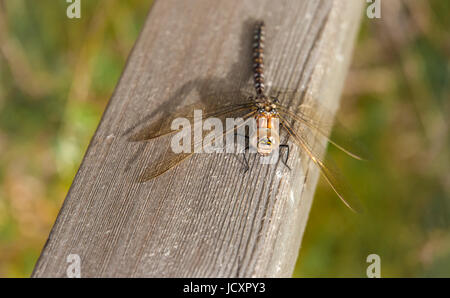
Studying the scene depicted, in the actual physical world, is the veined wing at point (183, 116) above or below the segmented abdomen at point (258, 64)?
below

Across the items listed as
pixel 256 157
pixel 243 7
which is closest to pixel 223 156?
pixel 256 157

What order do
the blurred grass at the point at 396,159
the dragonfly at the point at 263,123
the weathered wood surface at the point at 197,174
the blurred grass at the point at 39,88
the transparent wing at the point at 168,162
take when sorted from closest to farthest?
the weathered wood surface at the point at 197,174, the transparent wing at the point at 168,162, the dragonfly at the point at 263,123, the blurred grass at the point at 396,159, the blurred grass at the point at 39,88

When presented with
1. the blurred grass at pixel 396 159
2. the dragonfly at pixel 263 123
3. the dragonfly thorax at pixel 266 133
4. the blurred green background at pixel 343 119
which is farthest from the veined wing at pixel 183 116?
the blurred grass at pixel 396 159

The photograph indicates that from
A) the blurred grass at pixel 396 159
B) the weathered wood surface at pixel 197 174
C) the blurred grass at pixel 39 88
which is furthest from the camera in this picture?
the blurred grass at pixel 39 88

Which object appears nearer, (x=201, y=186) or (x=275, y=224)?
(x=275, y=224)

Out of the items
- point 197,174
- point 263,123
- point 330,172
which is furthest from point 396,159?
point 197,174

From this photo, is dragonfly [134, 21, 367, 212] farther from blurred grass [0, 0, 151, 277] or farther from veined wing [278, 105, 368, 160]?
blurred grass [0, 0, 151, 277]

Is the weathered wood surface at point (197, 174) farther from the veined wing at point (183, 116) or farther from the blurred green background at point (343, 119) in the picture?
the blurred green background at point (343, 119)

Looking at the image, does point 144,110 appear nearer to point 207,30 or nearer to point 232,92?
point 232,92
